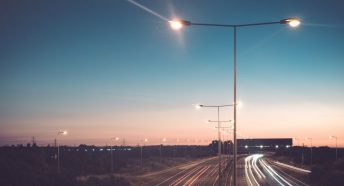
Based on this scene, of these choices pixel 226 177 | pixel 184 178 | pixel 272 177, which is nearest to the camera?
pixel 184 178

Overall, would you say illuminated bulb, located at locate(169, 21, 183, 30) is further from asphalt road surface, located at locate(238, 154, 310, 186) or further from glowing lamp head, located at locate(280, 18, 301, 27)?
asphalt road surface, located at locate(238, 154, 310, 186)

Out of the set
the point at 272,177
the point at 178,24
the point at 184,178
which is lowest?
the point at 272,177

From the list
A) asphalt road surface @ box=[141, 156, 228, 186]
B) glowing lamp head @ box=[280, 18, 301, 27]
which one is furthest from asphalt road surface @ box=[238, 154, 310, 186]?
glowing lamp head @ box=[280, 18, 301, 27]

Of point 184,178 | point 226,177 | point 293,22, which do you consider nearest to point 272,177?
point 226,177

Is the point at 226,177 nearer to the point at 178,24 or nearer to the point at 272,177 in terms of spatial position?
the point at 272,177

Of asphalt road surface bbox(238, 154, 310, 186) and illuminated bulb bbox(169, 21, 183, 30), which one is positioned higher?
illuminated bulb bbox(169, 21, 183, 30)

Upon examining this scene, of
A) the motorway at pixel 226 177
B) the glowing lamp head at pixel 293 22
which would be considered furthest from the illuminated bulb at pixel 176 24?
the motorway at pixel 226 177

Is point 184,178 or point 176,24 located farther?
point 184,178

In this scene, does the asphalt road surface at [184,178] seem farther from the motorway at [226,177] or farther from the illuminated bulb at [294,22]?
the illuminated bulb at [294,22]

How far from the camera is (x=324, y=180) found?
6412 cm

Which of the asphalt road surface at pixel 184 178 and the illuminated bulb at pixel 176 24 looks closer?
the illuminated bulb at pixel 176 24

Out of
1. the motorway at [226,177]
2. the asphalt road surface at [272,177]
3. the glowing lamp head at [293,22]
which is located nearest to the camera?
the glowing lamp head at [293,22]

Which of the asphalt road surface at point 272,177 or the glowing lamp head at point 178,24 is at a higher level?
the glowing lamp head at point 178,24

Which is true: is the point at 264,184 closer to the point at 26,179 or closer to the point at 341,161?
the point at 341,161
